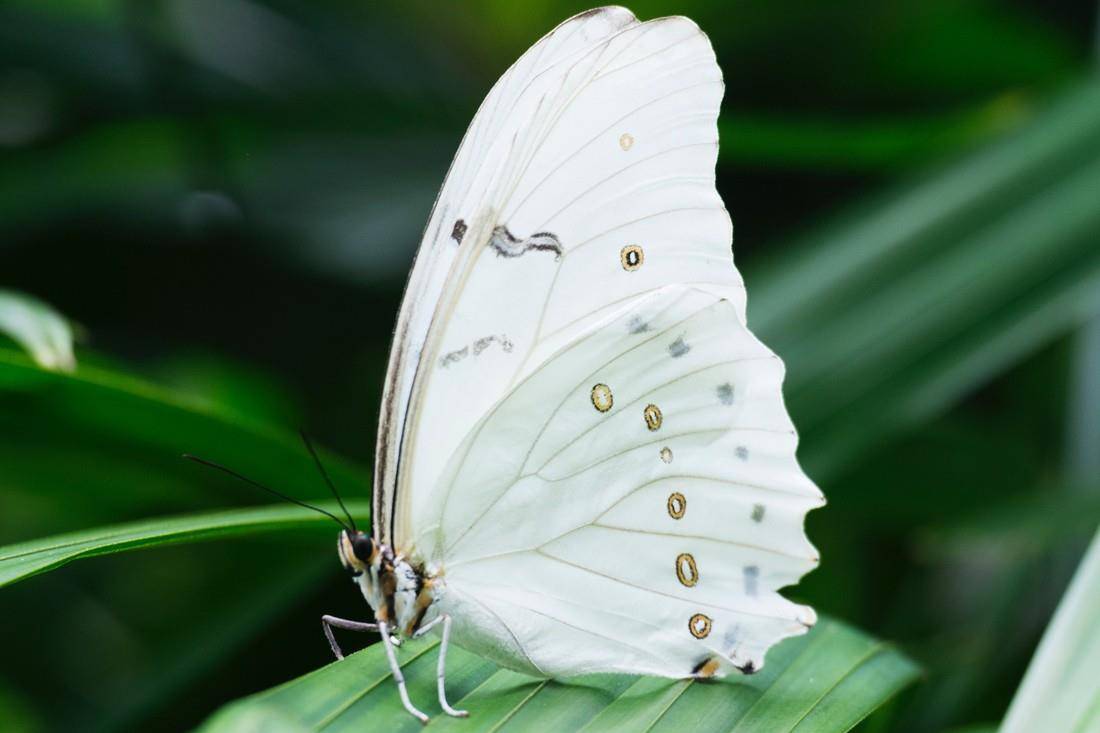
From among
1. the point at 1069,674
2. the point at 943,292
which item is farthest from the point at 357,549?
the point at 943,292

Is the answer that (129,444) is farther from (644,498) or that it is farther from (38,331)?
(644,498)

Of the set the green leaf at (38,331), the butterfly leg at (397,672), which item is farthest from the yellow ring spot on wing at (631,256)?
the green leaf at (38,331)

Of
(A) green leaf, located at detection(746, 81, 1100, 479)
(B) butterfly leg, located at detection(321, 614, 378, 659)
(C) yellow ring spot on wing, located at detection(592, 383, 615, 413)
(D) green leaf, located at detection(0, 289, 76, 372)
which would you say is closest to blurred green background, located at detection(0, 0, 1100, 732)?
(A) green leaf, located at detection(746, 81, 1100, 479)

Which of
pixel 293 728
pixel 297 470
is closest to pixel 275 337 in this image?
pixel 297 470

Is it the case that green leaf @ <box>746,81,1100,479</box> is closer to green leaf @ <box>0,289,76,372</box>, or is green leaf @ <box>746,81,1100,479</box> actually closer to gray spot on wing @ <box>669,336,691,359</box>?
gray spot on wing @ <box>669,336,691,359</box>

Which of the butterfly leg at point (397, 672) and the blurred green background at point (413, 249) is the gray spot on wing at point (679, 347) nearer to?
the butterfly leg at point (397, 672)
